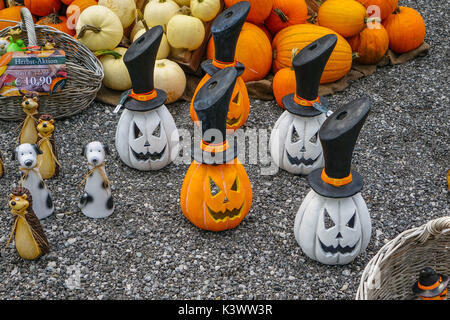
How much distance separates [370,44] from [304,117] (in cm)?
182

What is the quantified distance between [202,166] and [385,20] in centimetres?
303

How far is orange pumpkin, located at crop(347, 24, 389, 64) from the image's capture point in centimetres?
476

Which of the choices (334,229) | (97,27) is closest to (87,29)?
(97,27)

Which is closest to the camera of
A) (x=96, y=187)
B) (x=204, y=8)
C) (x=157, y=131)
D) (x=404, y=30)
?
(x=96, y=187)

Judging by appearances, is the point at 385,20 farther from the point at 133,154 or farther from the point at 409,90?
the point at 133,154

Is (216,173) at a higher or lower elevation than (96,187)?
higher

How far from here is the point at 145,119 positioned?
3.38m

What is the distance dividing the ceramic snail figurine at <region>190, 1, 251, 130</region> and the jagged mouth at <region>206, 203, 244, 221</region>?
0.80 metres

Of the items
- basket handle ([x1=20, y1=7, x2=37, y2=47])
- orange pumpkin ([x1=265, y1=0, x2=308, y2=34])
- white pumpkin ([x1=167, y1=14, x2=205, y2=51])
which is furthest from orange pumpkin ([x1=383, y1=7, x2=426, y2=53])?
basket handle ([x1=20, y1=7, x2=37, y2=47])

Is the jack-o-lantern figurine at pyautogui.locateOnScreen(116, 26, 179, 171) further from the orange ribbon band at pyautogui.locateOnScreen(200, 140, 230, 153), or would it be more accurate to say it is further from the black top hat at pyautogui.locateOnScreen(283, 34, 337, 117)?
the black top hat at pyautogui.locateOnScreen(283, 34, 337, 117)

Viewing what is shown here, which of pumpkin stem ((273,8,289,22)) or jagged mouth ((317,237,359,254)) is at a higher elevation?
pumpkin stem ((273,8,289,22))

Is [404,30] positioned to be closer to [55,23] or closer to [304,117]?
[304,117]

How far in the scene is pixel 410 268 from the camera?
2516 mm

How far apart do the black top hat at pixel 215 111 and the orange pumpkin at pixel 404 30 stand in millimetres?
2810
